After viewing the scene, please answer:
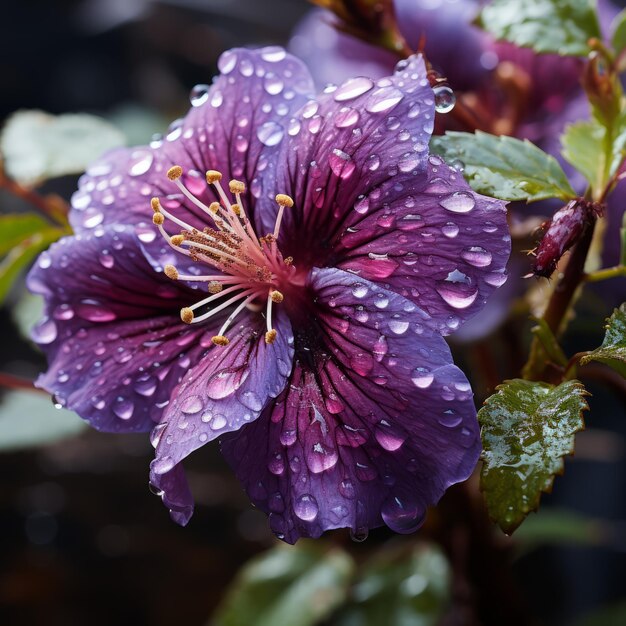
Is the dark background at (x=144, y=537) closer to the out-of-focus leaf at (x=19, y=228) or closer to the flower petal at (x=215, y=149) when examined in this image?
the out-of-focus leaf at (x=19, y=228)

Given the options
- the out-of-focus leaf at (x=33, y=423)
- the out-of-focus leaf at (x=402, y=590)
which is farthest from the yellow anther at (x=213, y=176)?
the out-of-focus leaf at (x=402, y=590)

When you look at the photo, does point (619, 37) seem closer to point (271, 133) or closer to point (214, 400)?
point (271, 133)

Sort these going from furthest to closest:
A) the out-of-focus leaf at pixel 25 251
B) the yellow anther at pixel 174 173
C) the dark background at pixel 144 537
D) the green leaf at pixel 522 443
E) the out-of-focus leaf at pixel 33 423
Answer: the dark background at pixel 144 537
the out-of-focus leaf at pixel 33 423
the out-of-focus leaf at pixel 25 251
the yellow anther at pixel 174 173
the green leaf at pixel 522 443

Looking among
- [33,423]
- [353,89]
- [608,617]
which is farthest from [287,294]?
[608,617]

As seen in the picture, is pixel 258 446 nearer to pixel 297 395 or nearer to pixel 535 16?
pixel 297 395

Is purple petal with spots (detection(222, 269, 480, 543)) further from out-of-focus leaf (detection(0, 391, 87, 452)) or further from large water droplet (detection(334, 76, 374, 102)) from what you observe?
out-of-focus leaf (detection(0, 391, 87, 452))

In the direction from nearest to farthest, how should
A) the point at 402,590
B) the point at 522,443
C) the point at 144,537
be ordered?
1. the point at 522,443
2. the point at 402,590
3. the point at 144,537
